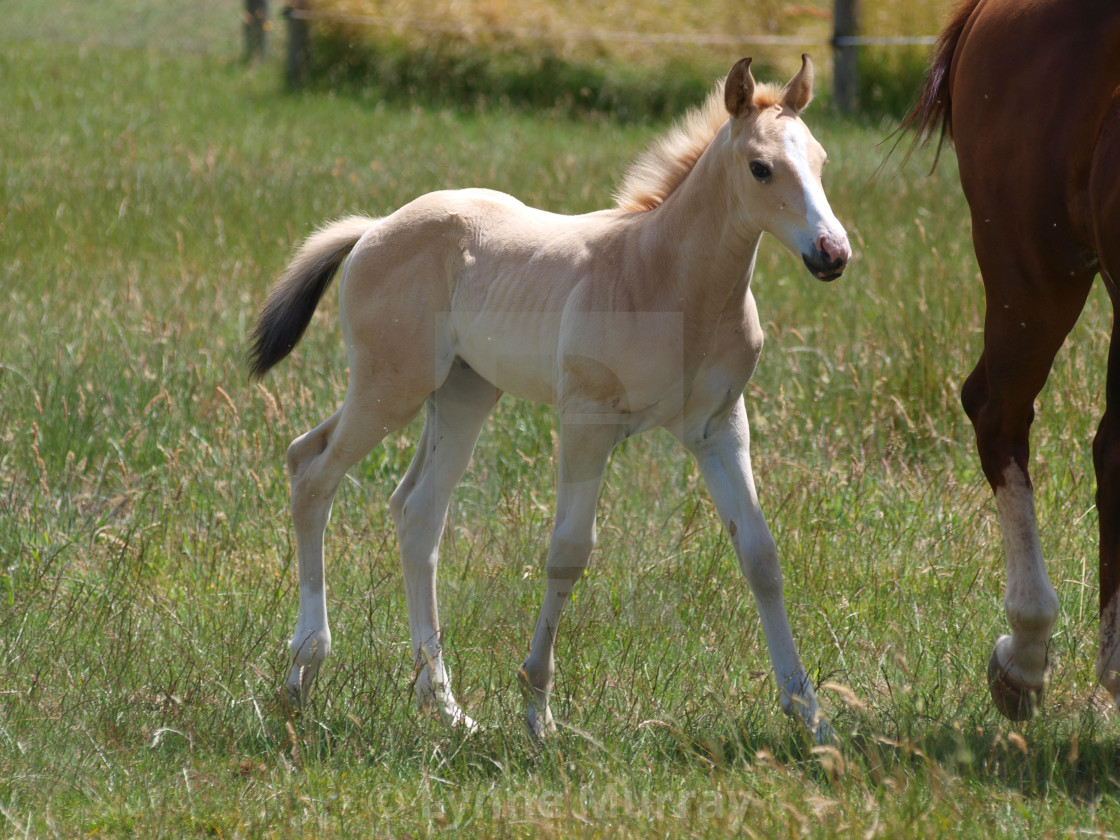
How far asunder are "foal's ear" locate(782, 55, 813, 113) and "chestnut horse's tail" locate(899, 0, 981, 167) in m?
0.70

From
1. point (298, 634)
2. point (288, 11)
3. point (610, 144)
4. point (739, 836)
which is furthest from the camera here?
point (288, 11)

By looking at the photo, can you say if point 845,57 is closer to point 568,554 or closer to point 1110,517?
point 1110,517

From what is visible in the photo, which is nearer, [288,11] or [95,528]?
[95,528]

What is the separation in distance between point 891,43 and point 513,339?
11.1m

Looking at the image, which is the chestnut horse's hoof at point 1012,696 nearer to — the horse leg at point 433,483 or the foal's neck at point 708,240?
the foal's neck at point 708,240

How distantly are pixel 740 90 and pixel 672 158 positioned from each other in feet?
1.52

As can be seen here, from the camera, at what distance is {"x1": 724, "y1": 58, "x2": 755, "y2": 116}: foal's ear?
9.37 feet

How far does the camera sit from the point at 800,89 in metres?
2.96

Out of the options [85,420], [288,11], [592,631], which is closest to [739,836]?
[592,631]

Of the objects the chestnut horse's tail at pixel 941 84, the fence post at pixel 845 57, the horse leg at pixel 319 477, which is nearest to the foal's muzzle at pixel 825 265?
the chestnut horse's tail at pixel 941 84

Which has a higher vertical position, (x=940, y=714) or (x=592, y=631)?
(x=940, y=714)

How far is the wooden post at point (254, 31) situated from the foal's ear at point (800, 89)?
46.4 ft

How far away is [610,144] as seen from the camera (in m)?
11.3

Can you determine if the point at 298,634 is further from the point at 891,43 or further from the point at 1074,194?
the point at 891,43
